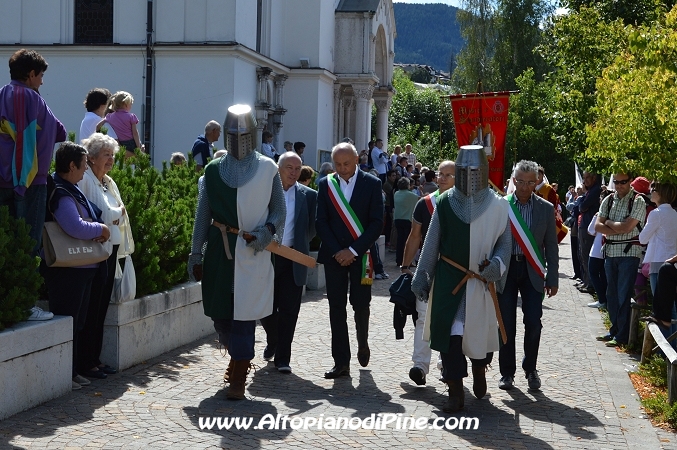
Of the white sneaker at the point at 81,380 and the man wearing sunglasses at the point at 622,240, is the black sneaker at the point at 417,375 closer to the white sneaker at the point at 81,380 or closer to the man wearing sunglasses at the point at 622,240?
the white sneaker at the point at 81,380

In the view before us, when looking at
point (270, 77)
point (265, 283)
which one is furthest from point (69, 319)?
point (270, 77)

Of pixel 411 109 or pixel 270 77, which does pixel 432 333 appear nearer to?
pixel 270 77

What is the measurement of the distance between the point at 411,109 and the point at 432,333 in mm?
72137

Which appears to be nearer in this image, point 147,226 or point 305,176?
point 147,226

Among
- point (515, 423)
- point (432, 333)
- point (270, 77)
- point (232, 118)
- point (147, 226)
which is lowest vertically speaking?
point (515, 423)

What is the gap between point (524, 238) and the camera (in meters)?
8.79

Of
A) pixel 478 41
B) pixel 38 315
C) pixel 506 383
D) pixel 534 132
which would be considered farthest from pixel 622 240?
pixel 478 41

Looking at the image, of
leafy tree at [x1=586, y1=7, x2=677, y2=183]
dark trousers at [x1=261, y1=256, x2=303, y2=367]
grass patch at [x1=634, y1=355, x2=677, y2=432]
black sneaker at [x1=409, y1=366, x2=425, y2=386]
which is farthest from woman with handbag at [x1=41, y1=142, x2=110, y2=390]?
leafy tree at [x1=586, y1=7, x2=677, y2=183]

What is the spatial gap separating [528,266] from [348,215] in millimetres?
1699

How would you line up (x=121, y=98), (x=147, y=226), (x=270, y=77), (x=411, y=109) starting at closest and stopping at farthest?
(x=147, y=226) → (x=121, y=98) → (x=270, y=77) → (x=411, y=109)

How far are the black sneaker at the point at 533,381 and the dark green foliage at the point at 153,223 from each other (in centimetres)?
359

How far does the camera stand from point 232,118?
26.0 ft

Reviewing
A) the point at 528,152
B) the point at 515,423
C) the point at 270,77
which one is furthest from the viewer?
the point at 528,152

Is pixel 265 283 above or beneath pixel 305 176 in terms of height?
beneath
